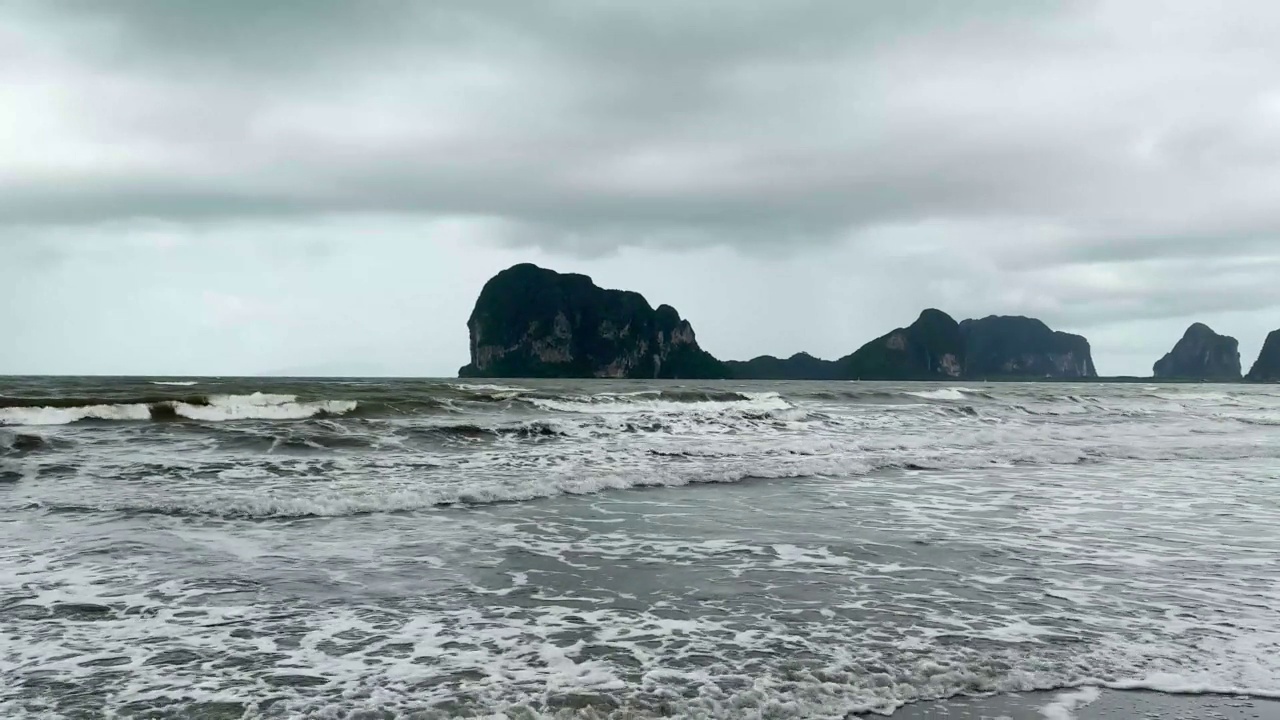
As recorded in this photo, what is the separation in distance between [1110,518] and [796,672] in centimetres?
760

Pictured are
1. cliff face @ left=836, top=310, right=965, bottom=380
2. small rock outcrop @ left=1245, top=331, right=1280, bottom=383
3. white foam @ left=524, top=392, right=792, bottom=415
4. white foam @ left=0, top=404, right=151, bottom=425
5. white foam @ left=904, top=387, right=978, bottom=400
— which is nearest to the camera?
white foam @ left=0, top=404, right=151, bottom=425

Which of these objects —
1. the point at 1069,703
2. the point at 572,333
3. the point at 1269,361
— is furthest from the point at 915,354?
the point at 1069,703

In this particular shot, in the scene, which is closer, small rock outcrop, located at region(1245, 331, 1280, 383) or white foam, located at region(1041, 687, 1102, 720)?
white foam, located at region(1041, 687, 1102, 720)

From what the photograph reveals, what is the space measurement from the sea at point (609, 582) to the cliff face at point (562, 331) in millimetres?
149474

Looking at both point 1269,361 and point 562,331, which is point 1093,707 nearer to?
point 562,331

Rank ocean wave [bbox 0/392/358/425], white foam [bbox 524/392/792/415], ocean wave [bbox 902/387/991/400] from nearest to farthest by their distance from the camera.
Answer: ocean wave [bbox 0/392/358/425] → white foam [bbox 524/392/792/415] → ocean wave [bbox 902/387/991/400]

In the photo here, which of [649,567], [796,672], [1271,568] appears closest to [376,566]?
[649,567]

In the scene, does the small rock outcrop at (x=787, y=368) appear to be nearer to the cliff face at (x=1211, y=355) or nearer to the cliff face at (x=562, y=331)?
the cliff face at (x=562, y=331)

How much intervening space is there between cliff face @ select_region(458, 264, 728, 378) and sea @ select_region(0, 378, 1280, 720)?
490ft

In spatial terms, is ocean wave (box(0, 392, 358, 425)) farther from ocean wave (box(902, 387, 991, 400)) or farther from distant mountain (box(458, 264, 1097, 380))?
distant mountain (box(458, 264, 1097, 380))

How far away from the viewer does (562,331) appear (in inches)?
6585

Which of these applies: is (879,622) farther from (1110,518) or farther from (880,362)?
(880,362)

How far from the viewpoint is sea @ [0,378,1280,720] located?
4840 mm

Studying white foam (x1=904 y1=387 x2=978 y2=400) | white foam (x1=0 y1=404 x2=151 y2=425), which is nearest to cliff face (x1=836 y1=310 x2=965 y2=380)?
white foam (x1=904 y1=387 x2=978 y2=400)
